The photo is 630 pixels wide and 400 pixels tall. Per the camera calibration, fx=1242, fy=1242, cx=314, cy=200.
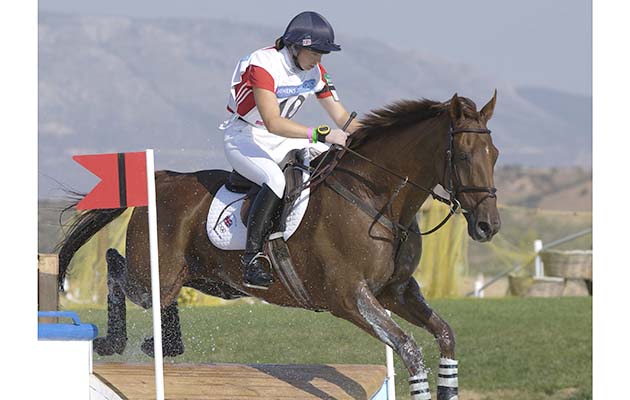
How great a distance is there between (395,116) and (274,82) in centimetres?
60

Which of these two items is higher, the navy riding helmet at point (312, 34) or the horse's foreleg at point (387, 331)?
the navy riding helmet at point (312, 34)

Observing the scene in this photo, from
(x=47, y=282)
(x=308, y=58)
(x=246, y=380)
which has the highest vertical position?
(x=308, y=58)

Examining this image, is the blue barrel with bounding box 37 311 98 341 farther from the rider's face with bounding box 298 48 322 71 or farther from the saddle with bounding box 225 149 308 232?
the rider's face with bounding box 298 48 322 71

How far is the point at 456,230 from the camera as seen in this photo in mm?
14305

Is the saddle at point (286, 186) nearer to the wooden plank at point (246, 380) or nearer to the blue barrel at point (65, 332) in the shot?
the wooden plank at point (246, 380)

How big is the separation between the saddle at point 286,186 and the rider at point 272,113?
36mm

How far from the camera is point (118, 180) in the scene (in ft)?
17.8

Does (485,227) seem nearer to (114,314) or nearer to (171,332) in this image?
(171,332)

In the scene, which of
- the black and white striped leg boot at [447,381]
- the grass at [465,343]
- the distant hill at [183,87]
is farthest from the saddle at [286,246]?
the distant hill at [183,87]

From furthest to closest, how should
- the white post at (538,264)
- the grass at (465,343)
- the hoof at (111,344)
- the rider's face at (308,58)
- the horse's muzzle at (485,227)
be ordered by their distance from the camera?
the white post at (538,264) → the grass at (465,343) → the hoof at (111,344) → the rider's face at (308,58) → the horse's muzzle at (485,227)

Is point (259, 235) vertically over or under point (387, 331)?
over

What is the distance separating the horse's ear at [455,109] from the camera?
18.1 ft

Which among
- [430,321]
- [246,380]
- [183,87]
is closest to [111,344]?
[246,380]
